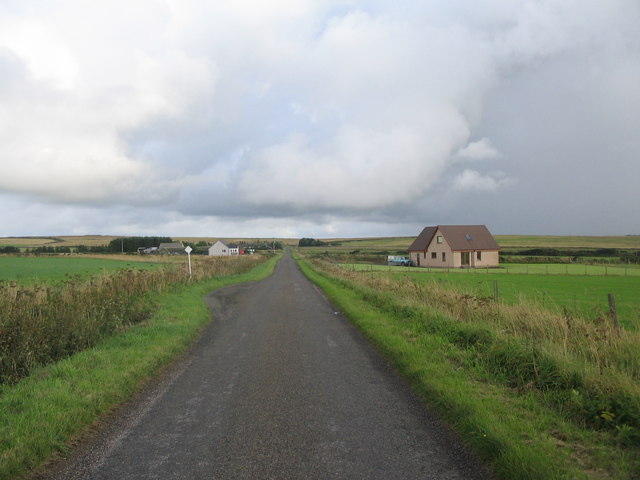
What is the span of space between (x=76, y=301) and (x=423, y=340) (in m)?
9.17

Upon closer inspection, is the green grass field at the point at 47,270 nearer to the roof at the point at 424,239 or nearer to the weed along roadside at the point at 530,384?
the weed along roadside at the point at 530,384

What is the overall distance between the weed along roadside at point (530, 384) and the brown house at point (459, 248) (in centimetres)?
5341

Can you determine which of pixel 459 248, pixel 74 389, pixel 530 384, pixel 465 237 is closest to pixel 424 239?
pixel 465 237

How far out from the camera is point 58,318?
9.76 meters

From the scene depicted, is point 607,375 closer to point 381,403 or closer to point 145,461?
point 381,403

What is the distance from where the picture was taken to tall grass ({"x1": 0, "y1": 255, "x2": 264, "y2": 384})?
25.3 ft

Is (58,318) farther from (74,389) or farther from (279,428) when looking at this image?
(279,428)

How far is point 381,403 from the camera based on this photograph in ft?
19.2

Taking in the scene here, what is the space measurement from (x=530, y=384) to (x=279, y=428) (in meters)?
3.61

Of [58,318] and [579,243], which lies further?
[579,243]

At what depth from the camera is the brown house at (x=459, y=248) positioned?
62438mm

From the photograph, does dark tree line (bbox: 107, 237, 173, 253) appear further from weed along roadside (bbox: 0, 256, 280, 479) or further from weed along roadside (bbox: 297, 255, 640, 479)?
weed along roadside (bbox: 297, 255, 640, 479)

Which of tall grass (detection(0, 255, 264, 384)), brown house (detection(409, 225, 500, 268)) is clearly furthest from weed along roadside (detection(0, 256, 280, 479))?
brown house (detection(409, 225, 500, 268))

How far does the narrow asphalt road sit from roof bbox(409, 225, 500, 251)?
5744 cm
